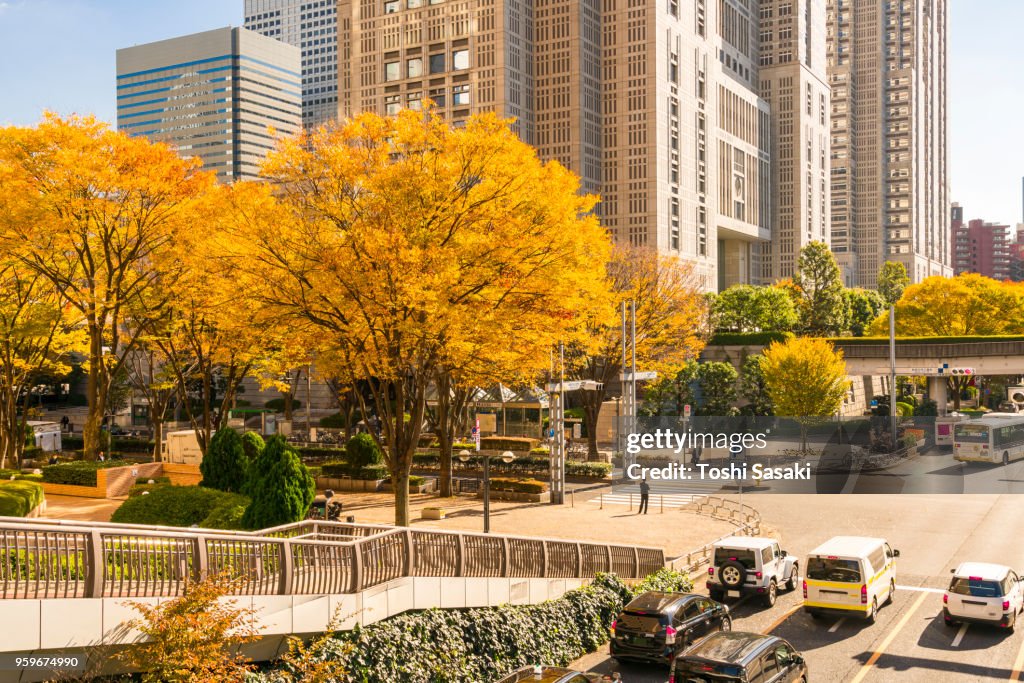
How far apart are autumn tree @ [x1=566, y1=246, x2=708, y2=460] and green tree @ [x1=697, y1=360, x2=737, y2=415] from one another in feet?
32.2

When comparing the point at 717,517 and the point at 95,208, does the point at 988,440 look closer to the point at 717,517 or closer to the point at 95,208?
the point at 717,517

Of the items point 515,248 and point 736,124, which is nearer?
point 515,248

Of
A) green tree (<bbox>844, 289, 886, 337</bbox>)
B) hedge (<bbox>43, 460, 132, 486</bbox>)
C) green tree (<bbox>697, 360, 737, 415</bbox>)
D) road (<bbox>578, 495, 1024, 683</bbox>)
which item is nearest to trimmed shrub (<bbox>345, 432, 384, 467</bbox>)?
hedge (<bbox>43, 460, 132, 486</bbox>)

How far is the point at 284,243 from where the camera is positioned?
24578mm

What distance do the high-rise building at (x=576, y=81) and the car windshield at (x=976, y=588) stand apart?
3097 inches

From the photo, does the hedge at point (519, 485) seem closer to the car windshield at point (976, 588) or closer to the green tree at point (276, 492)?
the green tree at point (276, 492)

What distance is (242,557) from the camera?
1416 cm

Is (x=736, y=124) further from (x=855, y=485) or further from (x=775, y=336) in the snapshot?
(x=855, y=485)

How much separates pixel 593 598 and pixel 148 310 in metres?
25.5

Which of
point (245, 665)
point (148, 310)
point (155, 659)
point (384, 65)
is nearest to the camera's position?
point (155, 659)

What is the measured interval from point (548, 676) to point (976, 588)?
36.9ft

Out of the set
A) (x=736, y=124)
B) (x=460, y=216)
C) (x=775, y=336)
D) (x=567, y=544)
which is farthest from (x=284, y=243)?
(x=736, y=124)

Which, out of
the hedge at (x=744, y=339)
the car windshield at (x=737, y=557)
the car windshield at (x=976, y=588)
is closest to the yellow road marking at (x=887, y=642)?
the car windshield at (x=976, y=588)

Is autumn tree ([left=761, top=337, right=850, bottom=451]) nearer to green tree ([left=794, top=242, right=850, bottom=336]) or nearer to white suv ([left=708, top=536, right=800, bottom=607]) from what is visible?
white suv ([left=708, top=536, right=800, bottom=607])
